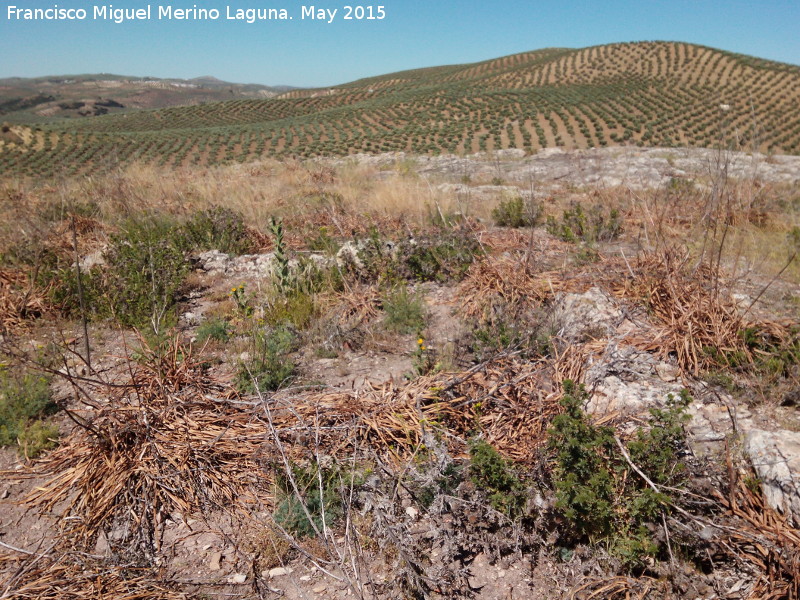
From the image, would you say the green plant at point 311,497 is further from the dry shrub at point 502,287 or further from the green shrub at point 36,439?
the dry shrub at point 502,287

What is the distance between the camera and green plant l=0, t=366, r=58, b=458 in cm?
270

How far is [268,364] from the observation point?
10.4ft

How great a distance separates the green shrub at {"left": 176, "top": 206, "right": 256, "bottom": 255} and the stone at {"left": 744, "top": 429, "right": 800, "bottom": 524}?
17.1 feet

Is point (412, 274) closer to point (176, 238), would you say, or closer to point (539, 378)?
point (539, 378)

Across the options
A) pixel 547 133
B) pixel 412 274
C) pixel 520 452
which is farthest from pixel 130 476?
pixel 547 133

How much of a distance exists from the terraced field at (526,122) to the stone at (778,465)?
27.3 meters

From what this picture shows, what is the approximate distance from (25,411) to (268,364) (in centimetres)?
146

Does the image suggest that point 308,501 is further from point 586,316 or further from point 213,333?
point 586,316

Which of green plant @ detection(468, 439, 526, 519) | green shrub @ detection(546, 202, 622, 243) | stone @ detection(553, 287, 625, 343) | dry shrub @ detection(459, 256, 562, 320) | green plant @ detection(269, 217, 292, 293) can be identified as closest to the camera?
green plant @ detection(468, 439, 526, 519)

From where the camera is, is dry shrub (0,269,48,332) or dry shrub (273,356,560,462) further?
dry shrub (0,269,48,332)

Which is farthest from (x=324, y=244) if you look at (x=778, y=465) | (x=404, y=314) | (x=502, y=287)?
(x=778, y=465)

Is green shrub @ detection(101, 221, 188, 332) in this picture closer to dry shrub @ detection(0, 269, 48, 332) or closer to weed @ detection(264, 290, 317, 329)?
dry shrub @ detection(0, 269, 48, 332)

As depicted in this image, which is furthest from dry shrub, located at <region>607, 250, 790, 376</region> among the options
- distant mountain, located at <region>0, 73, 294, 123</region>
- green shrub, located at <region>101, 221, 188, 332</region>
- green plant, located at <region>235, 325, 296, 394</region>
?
distant mountain, located at <region>0, 73, 294, 123</region>

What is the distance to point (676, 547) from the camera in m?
1.96
